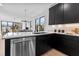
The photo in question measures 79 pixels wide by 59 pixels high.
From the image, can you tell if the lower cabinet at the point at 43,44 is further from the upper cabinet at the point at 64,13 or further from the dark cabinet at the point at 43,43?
the upper cabinet at the point at 64,13

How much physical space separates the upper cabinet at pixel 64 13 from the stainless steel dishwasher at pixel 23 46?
1301mm

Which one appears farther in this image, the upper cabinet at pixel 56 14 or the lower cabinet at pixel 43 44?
the upper cabinet at pixel 56 14

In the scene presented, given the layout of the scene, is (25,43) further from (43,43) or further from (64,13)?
(64,13)

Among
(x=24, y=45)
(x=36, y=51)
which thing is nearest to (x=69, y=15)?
(x=36, y=51)

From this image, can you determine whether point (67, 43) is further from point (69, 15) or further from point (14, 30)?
point (14, 30)

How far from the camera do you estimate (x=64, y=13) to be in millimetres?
3240

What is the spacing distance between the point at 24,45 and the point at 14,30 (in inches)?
18.2

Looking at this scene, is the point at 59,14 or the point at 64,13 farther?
the point at 59,14

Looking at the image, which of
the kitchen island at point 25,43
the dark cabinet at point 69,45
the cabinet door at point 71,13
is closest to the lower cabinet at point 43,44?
the kitchen island at point 25,43

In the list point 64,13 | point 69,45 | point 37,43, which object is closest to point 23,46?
point 37,43

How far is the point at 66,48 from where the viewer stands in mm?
2922

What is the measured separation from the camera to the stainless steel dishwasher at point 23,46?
191 centimetres

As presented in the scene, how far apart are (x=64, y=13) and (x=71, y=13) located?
34cm

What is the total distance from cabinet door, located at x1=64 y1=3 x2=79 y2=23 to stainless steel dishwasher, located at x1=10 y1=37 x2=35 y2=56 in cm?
128
